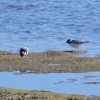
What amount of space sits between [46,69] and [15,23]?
14.0m

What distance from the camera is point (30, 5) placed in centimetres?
3803

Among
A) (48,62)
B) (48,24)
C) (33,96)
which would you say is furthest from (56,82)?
(48,24)

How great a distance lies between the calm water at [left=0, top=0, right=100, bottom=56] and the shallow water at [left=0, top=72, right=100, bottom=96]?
149 inches

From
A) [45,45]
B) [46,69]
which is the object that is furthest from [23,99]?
[45,45]

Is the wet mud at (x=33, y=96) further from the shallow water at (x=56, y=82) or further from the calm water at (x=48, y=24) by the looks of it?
the calm water at (x=48, y=24)

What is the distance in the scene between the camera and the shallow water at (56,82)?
1211cm

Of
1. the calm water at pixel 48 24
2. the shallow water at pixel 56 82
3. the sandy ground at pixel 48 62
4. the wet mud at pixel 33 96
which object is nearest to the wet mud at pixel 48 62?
the sandy ground at pixel 48 62

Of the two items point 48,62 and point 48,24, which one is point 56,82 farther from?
point 48,24

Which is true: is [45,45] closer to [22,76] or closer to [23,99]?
[22,76]

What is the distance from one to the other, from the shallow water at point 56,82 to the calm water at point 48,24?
3.79 metres

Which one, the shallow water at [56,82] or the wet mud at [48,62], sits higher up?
the wet mud at [48,62]

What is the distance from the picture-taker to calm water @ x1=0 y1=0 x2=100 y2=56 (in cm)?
2005

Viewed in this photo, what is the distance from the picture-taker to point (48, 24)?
28.1 metres

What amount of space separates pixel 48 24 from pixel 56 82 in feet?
49.7
